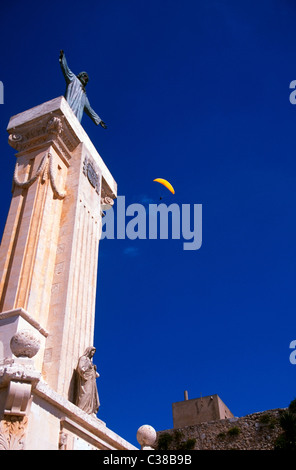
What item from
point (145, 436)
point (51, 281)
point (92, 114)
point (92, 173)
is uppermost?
point (92, 114)

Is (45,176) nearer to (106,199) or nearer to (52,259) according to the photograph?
(52,259)

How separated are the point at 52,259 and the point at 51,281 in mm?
677

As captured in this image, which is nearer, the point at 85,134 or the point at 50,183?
the point at 50,183

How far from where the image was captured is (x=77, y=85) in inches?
773

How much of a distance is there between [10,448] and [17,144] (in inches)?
447

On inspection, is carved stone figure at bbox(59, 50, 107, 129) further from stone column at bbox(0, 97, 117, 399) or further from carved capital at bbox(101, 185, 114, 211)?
carved capital at bbox(101, 185, 114, 211)

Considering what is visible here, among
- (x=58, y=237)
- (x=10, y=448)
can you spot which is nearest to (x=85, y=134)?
(x=58, y=237)

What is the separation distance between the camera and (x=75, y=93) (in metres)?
19.2

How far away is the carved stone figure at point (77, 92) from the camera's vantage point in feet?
62.0

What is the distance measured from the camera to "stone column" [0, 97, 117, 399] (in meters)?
12.5

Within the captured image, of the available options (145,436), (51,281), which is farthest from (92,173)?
(145,436)

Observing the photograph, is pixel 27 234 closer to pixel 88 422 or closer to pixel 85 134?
pixel 85 134

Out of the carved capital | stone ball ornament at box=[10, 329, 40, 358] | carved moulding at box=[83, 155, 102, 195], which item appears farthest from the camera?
the carved capital

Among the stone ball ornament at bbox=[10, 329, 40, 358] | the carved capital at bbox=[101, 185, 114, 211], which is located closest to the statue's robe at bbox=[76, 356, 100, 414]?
the stone ball ornament at bbox=[10, 329, 40, 358]
